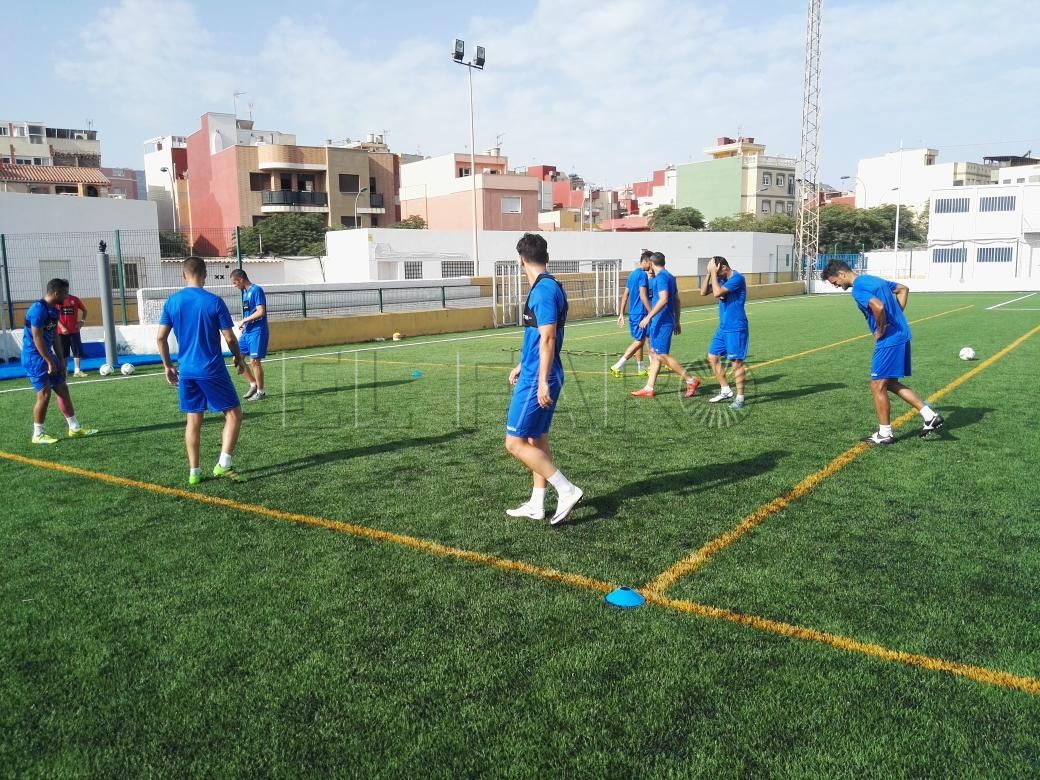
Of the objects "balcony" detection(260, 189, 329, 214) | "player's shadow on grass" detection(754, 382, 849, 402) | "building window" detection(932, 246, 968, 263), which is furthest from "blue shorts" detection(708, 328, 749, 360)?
"building window" detection(932, 246, 968, 263)

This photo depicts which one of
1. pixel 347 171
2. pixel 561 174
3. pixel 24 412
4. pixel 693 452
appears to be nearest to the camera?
pixel 693 452

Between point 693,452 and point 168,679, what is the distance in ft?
17.4

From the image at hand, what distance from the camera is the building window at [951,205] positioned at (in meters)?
65.8

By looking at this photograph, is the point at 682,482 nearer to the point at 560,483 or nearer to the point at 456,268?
the point at 560,483

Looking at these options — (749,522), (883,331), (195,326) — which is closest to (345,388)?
(195,326)

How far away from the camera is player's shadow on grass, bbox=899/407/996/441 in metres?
8.16

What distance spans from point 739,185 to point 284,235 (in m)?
54.9

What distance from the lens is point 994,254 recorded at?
64875mm

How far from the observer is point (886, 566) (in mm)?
4766

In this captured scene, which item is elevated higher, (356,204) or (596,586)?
(356,204)

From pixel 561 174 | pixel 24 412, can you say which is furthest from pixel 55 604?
pixel 561 174

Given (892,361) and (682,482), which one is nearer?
(682,482)

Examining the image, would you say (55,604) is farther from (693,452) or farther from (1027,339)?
(1027,339)

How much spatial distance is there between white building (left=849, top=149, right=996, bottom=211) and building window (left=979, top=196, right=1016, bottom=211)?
3288 centimetres
